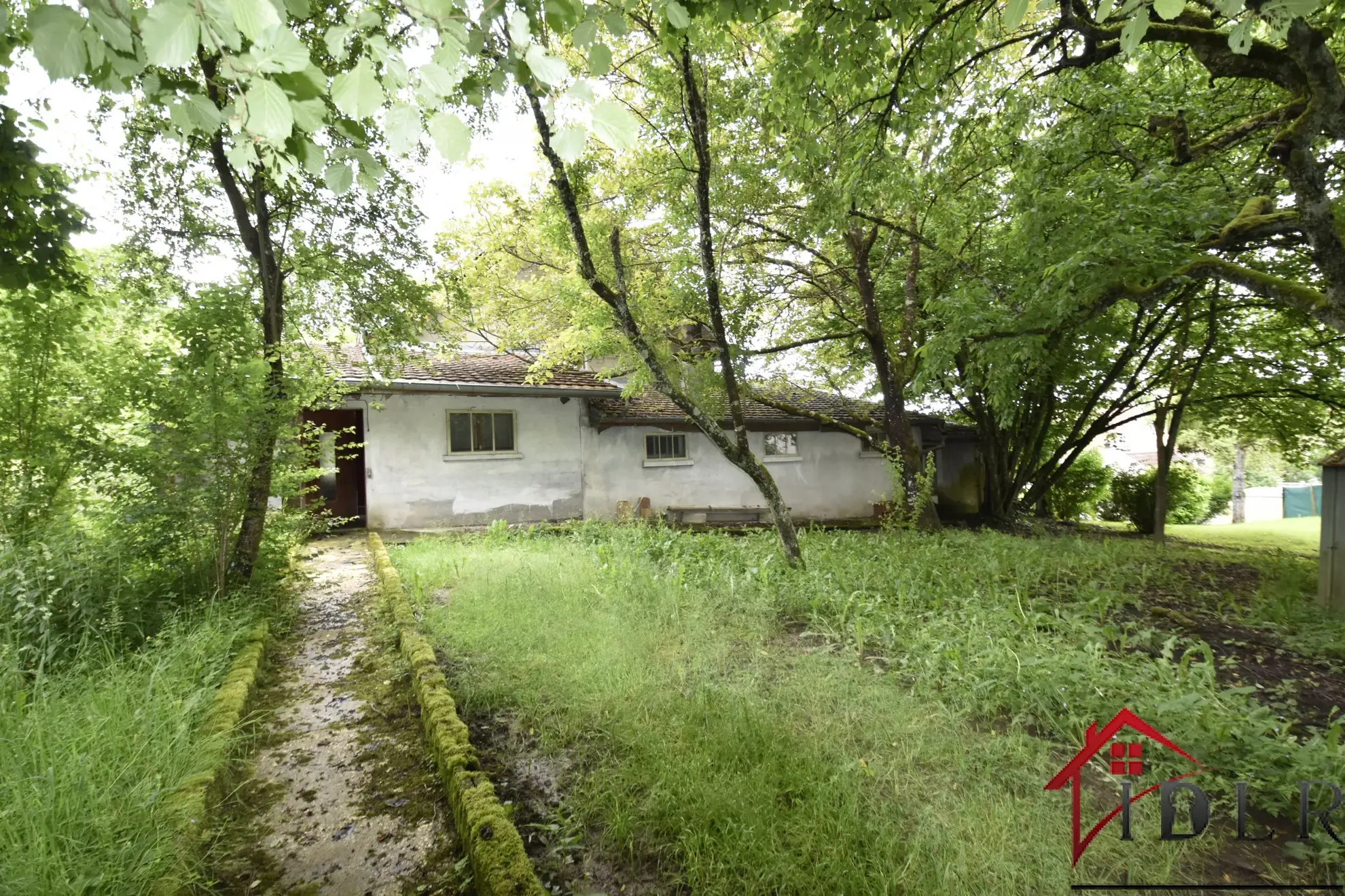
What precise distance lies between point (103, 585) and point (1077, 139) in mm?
9948

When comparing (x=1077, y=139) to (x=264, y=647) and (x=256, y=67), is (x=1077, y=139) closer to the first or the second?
(x=256, y=67)

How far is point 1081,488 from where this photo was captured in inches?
677

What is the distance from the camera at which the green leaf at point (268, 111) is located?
129cm

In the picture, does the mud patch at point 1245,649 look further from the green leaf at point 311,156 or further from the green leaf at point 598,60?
the green leaf at point 311,156

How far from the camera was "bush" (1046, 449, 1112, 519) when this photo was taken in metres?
17.0

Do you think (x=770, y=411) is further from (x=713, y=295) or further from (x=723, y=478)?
(x=713, y=295)

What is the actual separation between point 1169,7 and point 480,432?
12.5 metres

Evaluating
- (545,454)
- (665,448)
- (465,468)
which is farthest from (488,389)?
(665,448)

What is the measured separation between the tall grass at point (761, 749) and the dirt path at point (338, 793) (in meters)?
0.55

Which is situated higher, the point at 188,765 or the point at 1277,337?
the point at 1277,337

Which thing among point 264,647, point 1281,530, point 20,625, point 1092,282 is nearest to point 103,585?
point 20,625

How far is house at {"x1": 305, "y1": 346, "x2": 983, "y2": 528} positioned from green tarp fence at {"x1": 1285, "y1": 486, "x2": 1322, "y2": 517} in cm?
1707

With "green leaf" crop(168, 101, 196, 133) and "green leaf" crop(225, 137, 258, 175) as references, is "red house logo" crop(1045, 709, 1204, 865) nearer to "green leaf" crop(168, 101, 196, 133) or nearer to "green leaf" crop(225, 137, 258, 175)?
"green leaf" crop(225, 137, 258, 175)

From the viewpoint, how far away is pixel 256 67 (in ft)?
4.15
